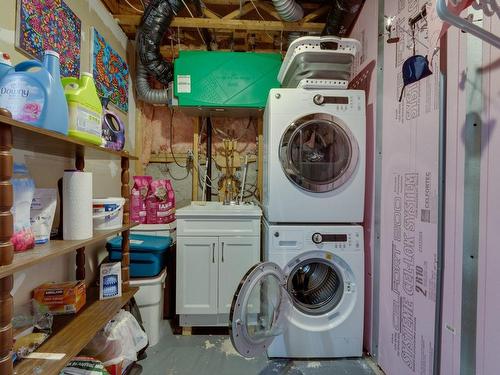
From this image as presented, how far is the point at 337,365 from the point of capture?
1.70 meters

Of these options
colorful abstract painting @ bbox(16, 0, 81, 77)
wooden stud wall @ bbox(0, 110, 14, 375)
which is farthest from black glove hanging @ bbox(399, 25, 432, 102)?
colorful abstract painting @ bbox(16, 0, 81, 77)

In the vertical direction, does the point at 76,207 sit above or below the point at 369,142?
below

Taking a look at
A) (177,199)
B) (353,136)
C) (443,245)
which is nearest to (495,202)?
(443,245)

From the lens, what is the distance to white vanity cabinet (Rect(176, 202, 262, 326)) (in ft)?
6.44

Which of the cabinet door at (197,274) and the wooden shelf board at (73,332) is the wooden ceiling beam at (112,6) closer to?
the cabinet door at (197,274)

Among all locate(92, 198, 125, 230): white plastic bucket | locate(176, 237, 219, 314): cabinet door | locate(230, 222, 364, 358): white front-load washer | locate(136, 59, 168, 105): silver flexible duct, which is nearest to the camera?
locate(92, 198, 125, 230): white plastic bucket

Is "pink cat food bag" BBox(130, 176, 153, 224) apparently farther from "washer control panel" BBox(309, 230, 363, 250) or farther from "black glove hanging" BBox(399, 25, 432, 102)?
"black glove hanging" BBox(399, 25, 432, 102)

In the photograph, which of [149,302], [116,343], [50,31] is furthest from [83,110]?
[149,302]

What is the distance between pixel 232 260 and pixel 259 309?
47 cm

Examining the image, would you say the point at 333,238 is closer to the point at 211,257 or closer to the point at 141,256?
the point at 211,257

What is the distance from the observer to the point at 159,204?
2.27 metres

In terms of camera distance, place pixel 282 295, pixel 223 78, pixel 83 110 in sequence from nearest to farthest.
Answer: pixel 83 110
pixel 282 295
pixel 223 78

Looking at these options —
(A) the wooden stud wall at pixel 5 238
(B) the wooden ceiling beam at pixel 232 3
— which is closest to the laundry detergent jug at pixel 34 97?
(A) the wooden stud wall at pixel 5 238

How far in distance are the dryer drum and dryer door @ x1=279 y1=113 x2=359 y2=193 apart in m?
0.54
